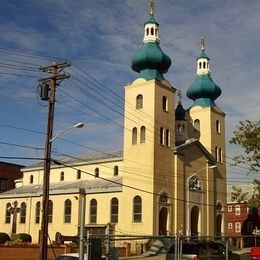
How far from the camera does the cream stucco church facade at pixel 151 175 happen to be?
52.5m

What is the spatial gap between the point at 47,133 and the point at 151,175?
26.4 meters

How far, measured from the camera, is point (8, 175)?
264ft

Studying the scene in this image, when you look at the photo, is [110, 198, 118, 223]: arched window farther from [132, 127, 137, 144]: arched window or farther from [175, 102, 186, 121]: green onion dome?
[175, 102, 186, 121]: green onion dome

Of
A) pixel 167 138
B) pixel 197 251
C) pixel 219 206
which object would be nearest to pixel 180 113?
pixel 167 138

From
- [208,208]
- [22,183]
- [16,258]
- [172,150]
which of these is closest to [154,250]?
[16,258]

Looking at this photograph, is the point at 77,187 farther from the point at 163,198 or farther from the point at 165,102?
the point at 165,102

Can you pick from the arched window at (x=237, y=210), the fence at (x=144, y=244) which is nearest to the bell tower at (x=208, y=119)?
the fence at (x=144, y=244)

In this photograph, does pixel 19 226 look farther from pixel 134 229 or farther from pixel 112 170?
pixel 134 229

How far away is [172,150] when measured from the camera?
5506 cm

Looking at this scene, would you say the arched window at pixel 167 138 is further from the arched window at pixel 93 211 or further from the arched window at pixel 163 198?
the arched window at pixel 93 211

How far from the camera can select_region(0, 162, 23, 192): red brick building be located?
7975cm

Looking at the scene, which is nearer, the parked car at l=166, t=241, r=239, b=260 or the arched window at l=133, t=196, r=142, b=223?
the parked car at l=166, t=241, r=239, b=260

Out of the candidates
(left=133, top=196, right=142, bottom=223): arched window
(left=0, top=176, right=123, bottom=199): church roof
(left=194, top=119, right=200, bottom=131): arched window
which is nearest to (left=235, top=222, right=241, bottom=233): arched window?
(left=194, top=119, right=200, bottom=131): arched window

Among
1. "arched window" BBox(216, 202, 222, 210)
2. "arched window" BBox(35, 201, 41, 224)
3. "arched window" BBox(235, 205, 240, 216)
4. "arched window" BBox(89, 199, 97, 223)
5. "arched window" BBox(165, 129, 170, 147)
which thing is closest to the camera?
"arched window" BBox(165, 129, 170, 147)
